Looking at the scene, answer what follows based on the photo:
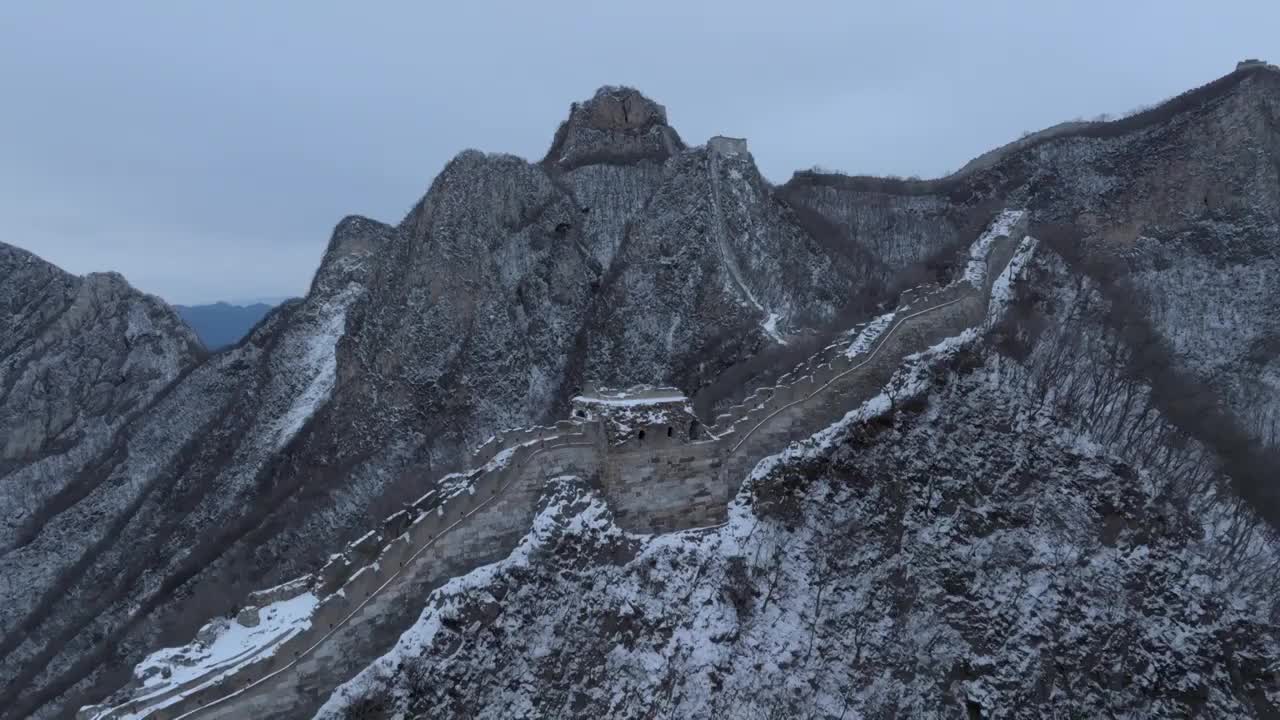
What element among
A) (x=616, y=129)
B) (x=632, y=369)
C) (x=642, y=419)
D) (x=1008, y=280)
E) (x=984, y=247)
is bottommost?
(x=642, y=419)

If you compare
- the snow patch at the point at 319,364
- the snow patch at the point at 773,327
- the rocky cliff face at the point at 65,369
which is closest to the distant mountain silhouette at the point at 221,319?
the rocky cliff face at the point at 65,369

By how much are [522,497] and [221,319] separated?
13955cm

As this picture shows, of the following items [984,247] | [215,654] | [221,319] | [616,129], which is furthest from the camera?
[221,319]

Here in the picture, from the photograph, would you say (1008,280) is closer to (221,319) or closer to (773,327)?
(773,327)

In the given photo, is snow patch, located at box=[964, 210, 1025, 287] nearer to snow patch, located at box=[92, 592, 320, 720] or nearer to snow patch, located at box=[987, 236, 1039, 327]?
snow patch, located at box=[987, 236, 1039, 327]

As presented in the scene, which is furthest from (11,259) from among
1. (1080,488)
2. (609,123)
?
(1080,488)

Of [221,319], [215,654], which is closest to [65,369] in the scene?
[215,654]

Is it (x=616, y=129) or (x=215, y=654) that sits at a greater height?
(x=616, y=129)

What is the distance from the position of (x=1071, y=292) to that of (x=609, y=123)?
Result: 3190 centimetres

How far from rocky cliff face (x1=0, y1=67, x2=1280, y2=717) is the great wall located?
1285 millimetres

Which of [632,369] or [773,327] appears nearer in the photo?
[773,327]

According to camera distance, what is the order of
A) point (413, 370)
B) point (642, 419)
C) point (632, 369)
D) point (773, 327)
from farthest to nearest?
point (413, 370) < point (632, 369) < point (773, 327) < point (642, 419)

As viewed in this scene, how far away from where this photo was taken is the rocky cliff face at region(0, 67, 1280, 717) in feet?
59.0

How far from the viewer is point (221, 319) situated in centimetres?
13112
